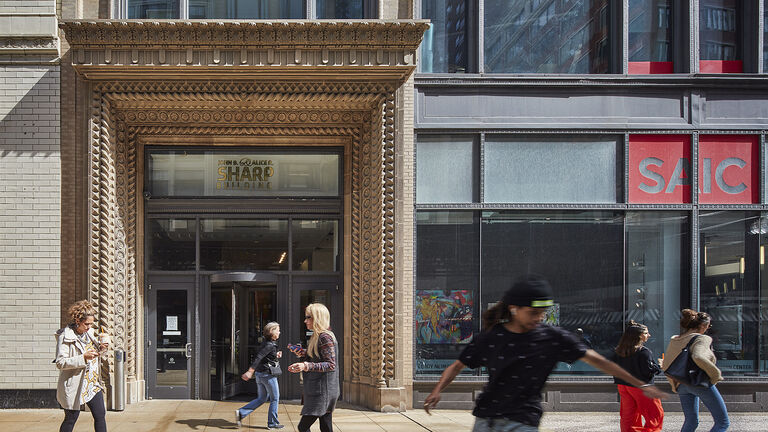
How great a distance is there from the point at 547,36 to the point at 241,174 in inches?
222

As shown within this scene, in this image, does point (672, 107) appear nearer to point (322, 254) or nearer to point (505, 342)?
point (322, 254)

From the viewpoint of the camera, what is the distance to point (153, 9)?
12.3 meters

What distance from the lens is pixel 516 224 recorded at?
39.8ft

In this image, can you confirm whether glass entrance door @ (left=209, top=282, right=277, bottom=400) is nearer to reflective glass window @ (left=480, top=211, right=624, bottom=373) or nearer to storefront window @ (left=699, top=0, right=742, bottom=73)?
reflective glass window @ (left=480, top=211, right=624, bottom=373)

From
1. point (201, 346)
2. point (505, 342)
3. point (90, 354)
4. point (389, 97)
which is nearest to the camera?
point (505, 342)

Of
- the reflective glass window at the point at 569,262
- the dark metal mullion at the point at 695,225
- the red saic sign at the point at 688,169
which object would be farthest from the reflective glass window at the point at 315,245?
the dark metal mullion at the point at 695,225

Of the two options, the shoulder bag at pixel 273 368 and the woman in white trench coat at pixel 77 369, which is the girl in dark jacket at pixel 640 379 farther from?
the woman in white trench coat at pixel 77 369

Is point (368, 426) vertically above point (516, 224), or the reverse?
point (516, 224)

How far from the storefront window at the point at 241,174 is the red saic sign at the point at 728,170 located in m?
6.00

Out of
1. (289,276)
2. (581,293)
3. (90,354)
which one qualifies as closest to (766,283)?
(581,293)

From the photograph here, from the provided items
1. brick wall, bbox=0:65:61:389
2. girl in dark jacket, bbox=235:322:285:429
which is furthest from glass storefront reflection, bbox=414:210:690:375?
brick wall, bbox=0:65:61:389

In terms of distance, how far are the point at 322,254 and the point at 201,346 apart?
257 centimetres

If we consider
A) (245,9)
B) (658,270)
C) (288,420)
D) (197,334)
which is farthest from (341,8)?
(658,270)

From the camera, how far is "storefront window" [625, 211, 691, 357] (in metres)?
12.1
